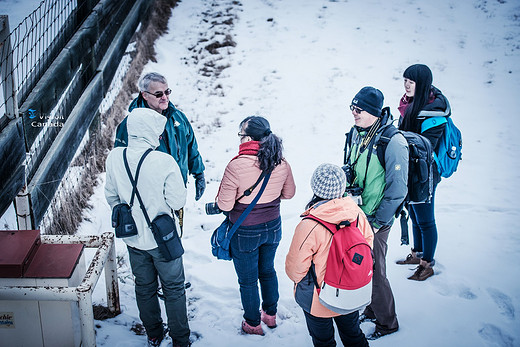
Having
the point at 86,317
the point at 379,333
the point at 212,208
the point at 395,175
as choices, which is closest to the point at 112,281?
the point at 86,317

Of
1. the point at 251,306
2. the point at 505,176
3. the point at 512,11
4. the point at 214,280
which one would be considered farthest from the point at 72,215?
the point at 512,11

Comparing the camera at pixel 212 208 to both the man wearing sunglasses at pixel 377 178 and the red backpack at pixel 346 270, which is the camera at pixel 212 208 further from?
the man wearing sunglasses at pixel 377 178

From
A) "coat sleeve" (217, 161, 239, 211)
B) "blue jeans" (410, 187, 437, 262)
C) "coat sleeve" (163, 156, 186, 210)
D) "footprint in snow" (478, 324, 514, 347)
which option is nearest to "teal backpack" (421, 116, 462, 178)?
"blue jeans" (410, 187, 437, 262)

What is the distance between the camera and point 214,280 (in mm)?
3904

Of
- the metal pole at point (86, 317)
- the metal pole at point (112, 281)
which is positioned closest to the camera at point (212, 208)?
the metal pole at point (112, 281)

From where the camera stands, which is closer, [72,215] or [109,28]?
[72,215]

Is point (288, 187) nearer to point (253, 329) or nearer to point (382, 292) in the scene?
point (382, 292)

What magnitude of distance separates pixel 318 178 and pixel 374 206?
0.76 meters

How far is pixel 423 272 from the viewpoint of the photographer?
379 cm

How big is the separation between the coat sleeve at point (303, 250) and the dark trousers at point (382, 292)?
2.92 ft

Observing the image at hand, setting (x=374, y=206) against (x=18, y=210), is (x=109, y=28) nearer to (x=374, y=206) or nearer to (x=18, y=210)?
(x=18, y=210)

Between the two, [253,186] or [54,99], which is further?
[54,99]

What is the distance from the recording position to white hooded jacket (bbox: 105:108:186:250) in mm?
2531

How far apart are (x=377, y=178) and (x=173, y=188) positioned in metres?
1.56
